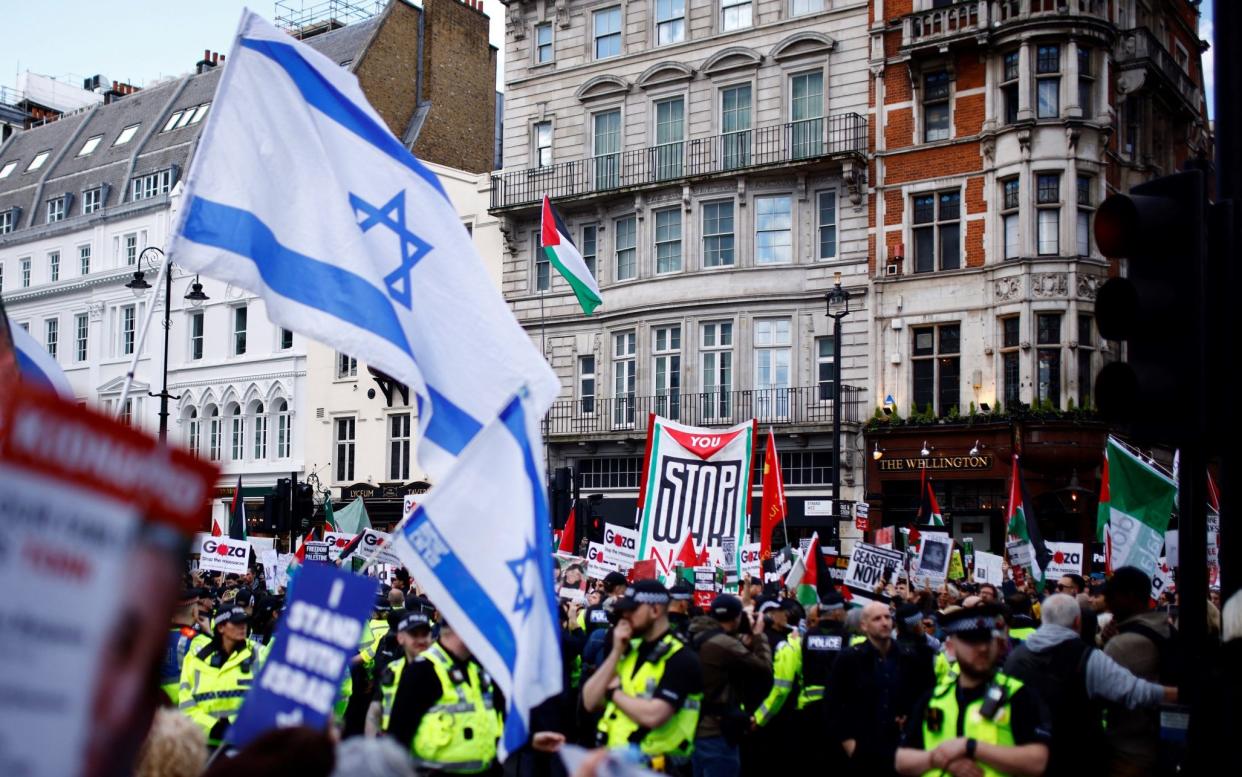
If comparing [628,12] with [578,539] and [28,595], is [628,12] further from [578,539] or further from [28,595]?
[28,595]

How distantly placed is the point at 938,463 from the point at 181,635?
23596 millimetres

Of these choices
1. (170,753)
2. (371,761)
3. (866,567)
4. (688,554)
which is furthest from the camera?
(688,554)

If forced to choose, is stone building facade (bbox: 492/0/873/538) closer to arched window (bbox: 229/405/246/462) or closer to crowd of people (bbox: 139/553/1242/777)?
arched window (bbox: 229/405/246/462)

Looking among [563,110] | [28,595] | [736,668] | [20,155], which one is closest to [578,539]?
[563,110]

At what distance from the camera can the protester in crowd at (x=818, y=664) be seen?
33.0 feet

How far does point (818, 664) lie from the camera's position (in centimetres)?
1020

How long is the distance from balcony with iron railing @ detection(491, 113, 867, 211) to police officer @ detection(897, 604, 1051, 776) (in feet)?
92.3

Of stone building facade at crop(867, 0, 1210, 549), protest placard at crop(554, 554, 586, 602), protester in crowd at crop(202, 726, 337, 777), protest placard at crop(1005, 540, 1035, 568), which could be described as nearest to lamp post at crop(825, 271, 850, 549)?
stone building facade at crop(867, 0, 1210, 549)

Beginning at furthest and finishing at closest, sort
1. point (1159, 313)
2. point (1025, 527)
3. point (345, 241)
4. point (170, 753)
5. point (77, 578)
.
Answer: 1. point (1025, 527)
2. point (345, 241)
3. point (1159, 313)
4. point (170, 753)
5. point (77, 578)

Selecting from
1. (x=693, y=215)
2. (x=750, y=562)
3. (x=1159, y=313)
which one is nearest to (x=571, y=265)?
(x=750, y=562)

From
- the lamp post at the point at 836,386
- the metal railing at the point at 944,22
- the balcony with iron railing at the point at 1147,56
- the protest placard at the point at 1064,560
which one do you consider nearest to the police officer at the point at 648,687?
the protest placard at the point at 1064,560

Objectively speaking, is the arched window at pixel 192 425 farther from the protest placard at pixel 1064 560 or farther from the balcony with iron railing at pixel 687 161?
the protest placard at pixel 1064 560

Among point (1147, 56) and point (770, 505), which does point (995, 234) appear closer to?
point (1147, 56)

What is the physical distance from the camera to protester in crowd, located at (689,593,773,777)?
8.80 metres
